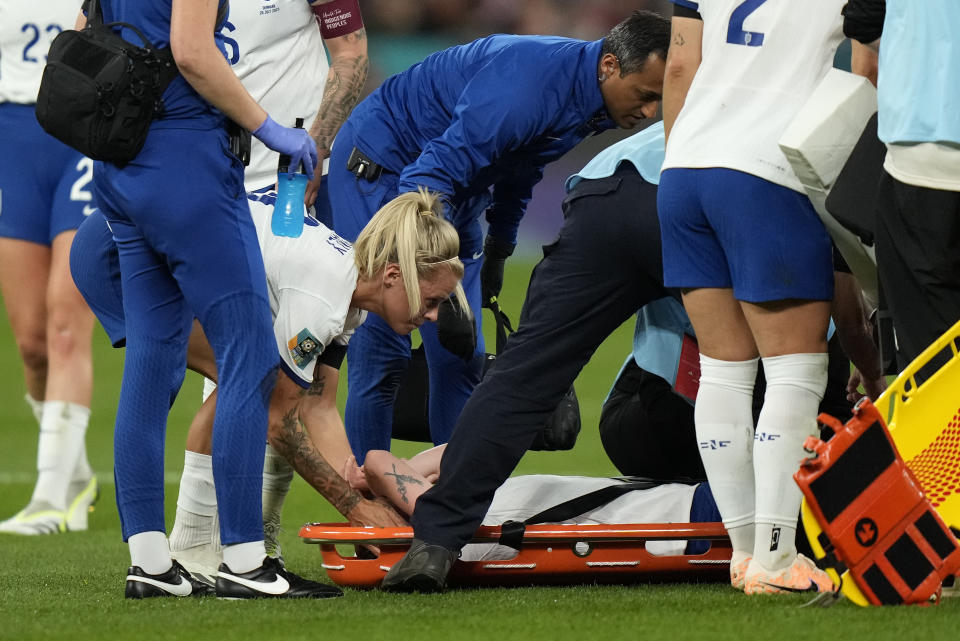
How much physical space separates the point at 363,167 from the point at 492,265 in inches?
28.9

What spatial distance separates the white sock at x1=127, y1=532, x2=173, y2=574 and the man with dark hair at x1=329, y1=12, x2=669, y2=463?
1.33 meters

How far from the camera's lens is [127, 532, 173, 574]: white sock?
10.9 feet

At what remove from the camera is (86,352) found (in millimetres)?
5547

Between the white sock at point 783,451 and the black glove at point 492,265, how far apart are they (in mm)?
2095

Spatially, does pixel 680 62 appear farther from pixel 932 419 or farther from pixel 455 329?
pixel 455 329

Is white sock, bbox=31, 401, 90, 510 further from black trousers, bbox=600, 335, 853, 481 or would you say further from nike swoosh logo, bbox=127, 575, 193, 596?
black trousers, bbox=600, 335, 853, 481

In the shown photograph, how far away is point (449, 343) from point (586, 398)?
4.60 metres

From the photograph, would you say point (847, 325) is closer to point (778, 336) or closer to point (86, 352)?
point (778, 336)

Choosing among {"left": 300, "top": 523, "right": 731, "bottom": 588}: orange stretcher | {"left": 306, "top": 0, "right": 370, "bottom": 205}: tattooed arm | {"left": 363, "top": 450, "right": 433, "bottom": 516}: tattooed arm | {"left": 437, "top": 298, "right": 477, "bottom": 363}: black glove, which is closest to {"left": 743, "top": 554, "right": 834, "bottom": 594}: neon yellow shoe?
{"left": 300, "top": 523, "right": 731, "bottom": 588}: orange stretcher

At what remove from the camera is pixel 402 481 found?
12.3ft

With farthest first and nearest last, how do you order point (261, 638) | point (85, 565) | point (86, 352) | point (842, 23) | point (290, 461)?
point (86, 352) → point (85, 565) → point (290, 461) → point (842, 23) → point (261, 638)

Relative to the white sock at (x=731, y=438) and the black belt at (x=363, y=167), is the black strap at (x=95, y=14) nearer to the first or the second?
the black belt at (x=363, y=167)

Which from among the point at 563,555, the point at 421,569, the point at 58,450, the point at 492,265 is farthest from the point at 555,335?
the point at 58,450

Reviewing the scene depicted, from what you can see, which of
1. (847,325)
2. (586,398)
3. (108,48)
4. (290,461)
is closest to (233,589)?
(290,461)
